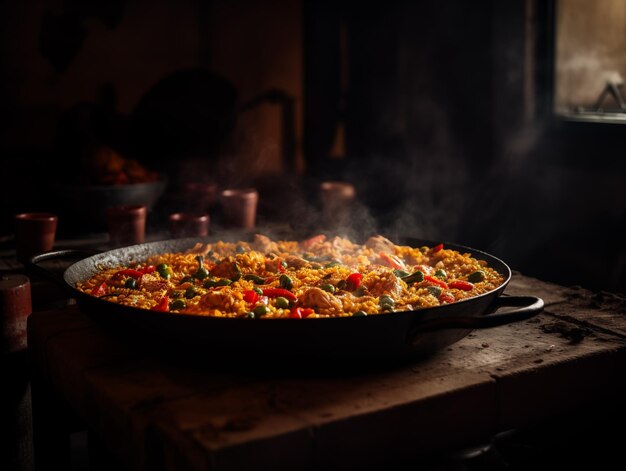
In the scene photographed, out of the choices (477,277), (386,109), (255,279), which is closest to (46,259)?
(255,279)

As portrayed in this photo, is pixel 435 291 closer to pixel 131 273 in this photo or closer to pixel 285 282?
pixel 285 282

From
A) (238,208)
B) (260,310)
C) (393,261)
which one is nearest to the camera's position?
(260,310)

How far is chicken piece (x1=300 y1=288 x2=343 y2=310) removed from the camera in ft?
8.38

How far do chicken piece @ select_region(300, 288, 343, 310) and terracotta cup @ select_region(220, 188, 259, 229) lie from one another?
2.37 meters

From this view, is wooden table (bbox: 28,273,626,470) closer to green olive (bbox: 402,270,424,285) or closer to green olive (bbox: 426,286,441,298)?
green olive (bbox: 426,286,441,298)

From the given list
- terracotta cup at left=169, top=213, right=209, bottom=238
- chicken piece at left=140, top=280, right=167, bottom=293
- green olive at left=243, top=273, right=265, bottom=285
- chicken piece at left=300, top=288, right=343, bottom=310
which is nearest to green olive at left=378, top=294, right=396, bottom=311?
chicken piece at left=300, top=288, right=343, bottom=310

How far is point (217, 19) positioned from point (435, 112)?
6.42 feet

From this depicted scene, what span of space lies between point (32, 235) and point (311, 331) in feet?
7.84

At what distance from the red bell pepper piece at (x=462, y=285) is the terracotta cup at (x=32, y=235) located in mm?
2248

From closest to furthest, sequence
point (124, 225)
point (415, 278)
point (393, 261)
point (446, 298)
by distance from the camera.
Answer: point (446, 298), point (415, 278), point (393, 261), point (124, 225)

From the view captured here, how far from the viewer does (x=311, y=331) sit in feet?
7.29

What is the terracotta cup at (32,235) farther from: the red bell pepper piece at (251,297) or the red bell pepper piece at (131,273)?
the red bell pepper piece at (251,297)

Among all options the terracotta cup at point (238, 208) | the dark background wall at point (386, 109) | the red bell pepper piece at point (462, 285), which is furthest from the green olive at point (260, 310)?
the terracotta cup at point (238, 208)

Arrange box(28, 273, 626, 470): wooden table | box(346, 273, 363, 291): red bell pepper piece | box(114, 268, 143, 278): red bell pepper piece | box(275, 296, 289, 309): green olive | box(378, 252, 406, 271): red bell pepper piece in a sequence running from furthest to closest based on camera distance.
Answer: box(378, 252, 406, 271): red bell pepper piece < box(114, 268, 143, 278): red bell pepper piece < box(346, 273, 363, 291): red bell pepper piece < box(275, 296, 289, 309): green olive < box(28, 273, 626, 470): wooden table
